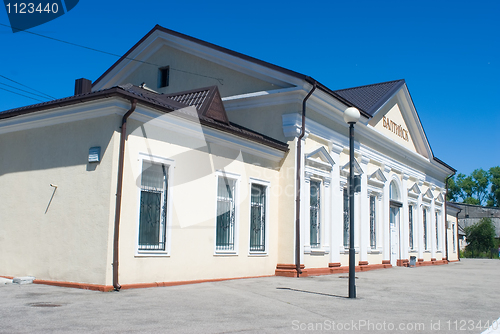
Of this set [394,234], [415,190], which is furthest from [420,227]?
[394,234]

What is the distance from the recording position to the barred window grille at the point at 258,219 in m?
14.3

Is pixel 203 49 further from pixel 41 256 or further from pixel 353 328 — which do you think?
pixel 353 328

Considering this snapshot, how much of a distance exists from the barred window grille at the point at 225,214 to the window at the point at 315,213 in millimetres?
3803

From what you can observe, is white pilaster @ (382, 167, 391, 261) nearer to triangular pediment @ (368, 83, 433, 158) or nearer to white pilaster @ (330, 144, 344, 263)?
triangular pediment @ (368, 83, 433, 158)

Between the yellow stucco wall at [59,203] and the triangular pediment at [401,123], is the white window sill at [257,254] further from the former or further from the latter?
the triangular pediment at [401,123]

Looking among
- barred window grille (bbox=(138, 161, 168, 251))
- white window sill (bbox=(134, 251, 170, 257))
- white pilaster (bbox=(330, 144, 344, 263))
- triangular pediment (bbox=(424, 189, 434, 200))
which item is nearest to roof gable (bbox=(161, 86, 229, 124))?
barred window grille (bbox=(138, 161, 168, 251))

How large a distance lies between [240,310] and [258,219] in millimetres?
6919

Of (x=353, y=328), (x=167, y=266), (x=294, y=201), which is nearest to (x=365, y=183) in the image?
(x=294, y=201)

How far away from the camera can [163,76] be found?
734 inches

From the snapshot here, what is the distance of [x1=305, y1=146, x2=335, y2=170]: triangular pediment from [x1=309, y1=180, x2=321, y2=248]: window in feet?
2.03

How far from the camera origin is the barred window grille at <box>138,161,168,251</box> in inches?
423

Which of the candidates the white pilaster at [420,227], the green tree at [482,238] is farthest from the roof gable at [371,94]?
the green tree at [482,238]

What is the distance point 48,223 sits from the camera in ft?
34.9

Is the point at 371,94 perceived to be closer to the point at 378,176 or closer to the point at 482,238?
the point at 378,176
